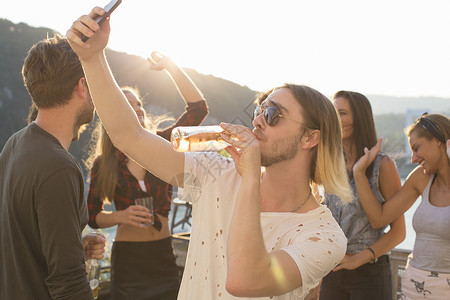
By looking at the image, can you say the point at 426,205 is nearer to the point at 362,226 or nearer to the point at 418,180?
the point at 418,180

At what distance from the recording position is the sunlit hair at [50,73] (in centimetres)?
182

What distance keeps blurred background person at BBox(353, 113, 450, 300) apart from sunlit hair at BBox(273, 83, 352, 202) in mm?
989

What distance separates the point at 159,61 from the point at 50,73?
1336 millimetres

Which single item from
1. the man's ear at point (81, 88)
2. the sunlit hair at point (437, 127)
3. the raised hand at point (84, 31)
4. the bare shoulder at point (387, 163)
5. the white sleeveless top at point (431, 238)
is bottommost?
the white sleeveless top at point (431, 238)

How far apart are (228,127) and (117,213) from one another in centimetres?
162

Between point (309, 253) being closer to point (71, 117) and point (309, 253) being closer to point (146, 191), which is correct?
point (71, 117)

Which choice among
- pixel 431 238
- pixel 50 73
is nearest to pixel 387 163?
Result: pixel 431 238

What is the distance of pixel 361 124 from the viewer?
315 cm

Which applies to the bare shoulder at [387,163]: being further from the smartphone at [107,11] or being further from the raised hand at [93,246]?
the smartphone at [107,11]

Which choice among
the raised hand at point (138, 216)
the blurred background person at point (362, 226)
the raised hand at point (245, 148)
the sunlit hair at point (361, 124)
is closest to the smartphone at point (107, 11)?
the raised hand at point (245, 148)

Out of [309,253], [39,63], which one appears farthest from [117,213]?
[309,253]

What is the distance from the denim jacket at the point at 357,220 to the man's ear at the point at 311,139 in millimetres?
1067

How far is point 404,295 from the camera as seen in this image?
2824mm

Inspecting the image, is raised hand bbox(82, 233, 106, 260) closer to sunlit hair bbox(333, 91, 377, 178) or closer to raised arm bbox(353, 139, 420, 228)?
raised arm bbox(353, 139, 420, 228)
